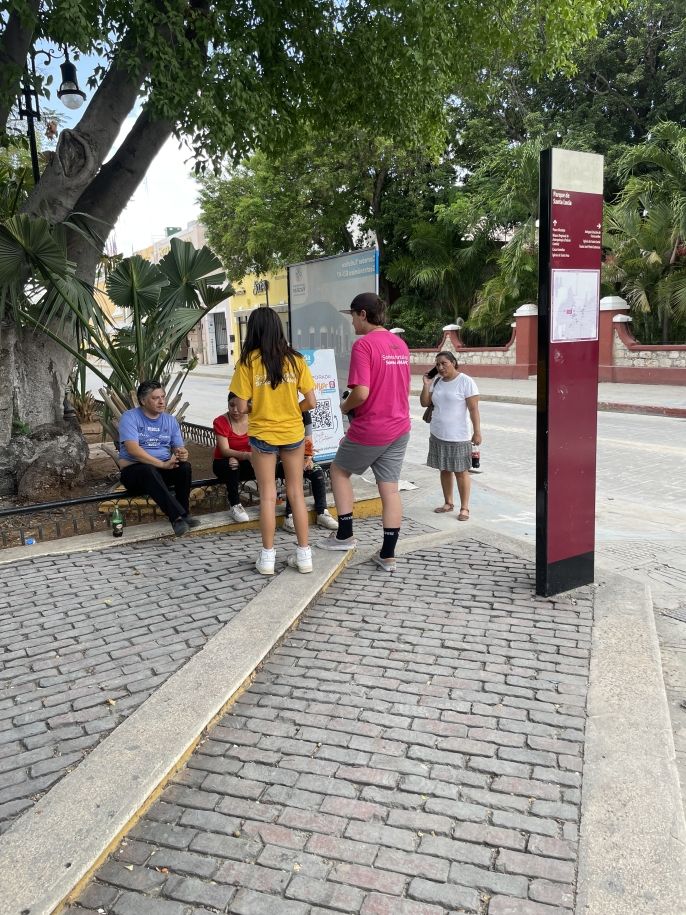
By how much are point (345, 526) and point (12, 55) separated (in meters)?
5.27

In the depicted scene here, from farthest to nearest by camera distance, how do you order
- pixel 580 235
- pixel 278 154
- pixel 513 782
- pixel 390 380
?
1. pixel 278 154
2. pixel 390 380
3. pixel 580 235
4. pixel 513 782

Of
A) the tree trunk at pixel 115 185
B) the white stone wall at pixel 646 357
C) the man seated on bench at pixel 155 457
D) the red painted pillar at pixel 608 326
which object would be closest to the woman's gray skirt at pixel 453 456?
the man seated on bench at pixel 155 457

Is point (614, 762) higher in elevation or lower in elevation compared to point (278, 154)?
lower

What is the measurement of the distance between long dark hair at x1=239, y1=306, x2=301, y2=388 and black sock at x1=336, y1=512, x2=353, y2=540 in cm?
114

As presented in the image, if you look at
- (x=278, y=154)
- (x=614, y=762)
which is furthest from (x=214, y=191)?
(x=614, y=762)

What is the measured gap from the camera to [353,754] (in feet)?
9.36

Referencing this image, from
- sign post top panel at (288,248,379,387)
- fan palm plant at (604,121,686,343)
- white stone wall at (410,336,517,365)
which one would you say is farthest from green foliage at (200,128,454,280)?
sign post top panel at (288,248,379,387)

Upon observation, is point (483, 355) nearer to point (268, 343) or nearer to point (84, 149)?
point (84, 149)

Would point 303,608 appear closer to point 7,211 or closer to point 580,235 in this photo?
point 580,235

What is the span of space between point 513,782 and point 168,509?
3666 millimetres

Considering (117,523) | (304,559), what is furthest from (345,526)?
(117,523)

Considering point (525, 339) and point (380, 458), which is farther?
point (525, 339)

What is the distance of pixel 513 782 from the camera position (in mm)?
2654

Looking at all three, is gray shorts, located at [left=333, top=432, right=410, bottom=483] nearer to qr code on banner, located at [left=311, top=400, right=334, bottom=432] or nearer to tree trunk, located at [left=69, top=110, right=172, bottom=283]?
qr code on banner, located at [left=311, top=400, right=334, bottom=432]
